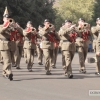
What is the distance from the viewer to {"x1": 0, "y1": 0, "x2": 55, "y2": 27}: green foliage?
41.8 meters

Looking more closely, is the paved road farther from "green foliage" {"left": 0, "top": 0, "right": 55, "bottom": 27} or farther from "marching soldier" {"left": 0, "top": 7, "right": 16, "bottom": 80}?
"green foliage" {"left": 0, "top": 0, "right": 55, "bottom": 27}

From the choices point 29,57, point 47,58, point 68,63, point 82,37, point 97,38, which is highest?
point 82,37

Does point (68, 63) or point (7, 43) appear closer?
point (7, 43)

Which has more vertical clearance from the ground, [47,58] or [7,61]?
[47,58]

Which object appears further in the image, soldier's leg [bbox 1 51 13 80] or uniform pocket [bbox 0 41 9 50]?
uniform pocket [bbox 0 41 9 50]

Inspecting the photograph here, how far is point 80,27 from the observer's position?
1499 centimetres

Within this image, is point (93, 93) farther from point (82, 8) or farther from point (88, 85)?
point (82, 8)

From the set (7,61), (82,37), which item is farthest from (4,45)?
(82,37)

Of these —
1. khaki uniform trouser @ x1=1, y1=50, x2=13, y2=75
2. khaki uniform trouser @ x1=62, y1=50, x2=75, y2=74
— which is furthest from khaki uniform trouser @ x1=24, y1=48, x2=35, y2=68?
khaki uniform trouser @ x1=1, y1=50, x2=13, y2=75

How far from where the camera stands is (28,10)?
143 ft

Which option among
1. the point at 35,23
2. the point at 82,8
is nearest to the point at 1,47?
the point at 35,23

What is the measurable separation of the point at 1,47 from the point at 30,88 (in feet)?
7.81

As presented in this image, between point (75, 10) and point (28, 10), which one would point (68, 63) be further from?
point (75, 10)

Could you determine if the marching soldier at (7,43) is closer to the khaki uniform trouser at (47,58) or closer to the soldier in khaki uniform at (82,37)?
the khaki uniform trouser at (47,58)
